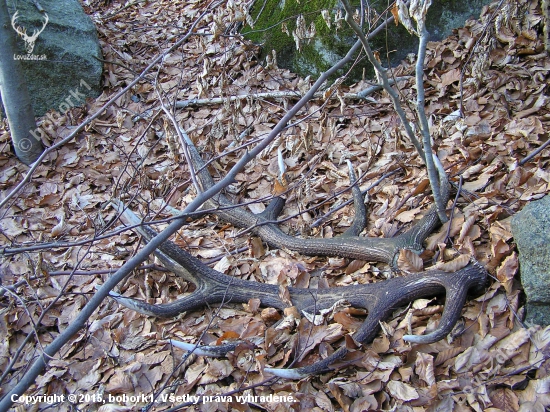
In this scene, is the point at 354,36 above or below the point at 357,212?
above

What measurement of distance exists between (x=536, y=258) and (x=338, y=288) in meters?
1.10

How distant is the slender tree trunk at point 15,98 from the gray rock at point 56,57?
535mm

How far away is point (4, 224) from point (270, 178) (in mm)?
2529

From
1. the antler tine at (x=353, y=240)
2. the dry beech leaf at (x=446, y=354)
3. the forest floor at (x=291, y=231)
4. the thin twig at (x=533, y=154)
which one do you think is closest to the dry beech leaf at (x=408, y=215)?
the forest floor at (x=291, y=231)

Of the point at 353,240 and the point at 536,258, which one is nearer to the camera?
the point at 536,258

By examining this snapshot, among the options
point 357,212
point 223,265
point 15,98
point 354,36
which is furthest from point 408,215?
point 15,98

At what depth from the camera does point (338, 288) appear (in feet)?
8.88

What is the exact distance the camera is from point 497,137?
3430 mm

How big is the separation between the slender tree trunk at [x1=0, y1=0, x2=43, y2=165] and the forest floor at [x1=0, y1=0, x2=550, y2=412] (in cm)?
19

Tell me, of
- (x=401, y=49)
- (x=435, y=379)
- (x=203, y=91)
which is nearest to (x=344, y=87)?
(x=401, y=49)

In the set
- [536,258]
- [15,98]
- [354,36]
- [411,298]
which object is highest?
[15,98]

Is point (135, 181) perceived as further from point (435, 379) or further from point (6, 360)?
point (435, 379)

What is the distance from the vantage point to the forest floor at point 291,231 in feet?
7.37

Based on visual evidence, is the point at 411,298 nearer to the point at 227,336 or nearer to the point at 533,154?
the point at 227,336
